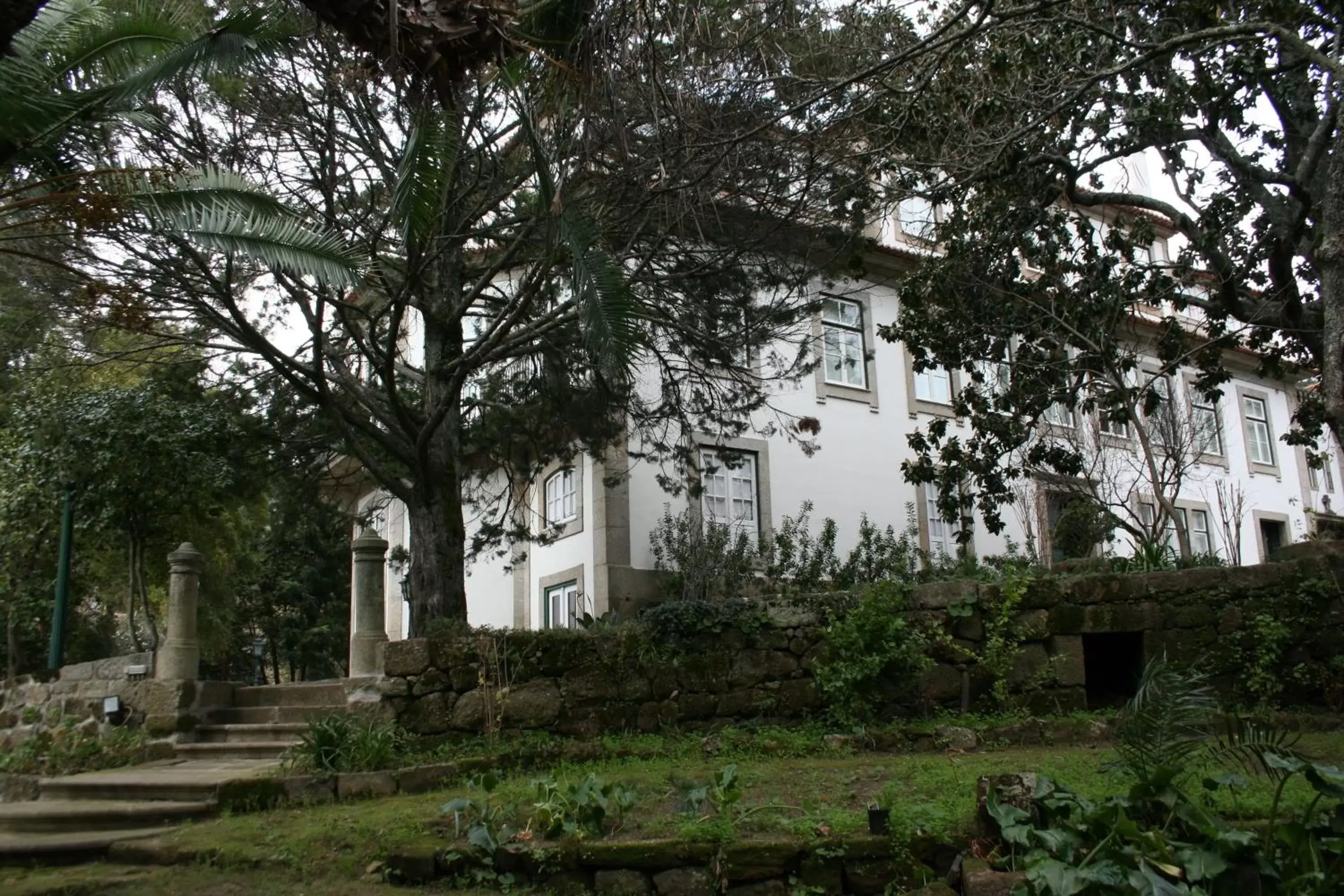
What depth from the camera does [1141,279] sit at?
35.5 feet

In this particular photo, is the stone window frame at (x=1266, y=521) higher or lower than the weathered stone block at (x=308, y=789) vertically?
higher

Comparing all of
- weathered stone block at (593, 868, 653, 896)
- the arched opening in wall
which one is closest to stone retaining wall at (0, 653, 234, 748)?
weathered stone block at (593, 868, 653, 896)

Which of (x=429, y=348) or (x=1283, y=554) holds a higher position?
(x=429, y=348)

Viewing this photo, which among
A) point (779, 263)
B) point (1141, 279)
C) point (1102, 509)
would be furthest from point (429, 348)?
point (1102, 509)

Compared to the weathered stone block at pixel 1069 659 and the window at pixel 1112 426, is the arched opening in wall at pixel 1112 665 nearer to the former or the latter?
the weathered stone block at pixel 1069 659

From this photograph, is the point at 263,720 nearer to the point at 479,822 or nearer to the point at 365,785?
the point at 365,785

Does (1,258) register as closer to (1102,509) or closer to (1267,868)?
(1267,868)

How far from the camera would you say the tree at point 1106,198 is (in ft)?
28.5

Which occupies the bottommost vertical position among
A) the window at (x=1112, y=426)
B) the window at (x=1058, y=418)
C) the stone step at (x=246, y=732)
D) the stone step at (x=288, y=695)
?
the stone step at (x=246, y=732)

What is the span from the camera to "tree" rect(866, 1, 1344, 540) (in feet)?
28.5

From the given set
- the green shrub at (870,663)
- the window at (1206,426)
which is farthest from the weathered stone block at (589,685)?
the window at (1206,426)

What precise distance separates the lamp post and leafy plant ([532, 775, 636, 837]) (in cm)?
770

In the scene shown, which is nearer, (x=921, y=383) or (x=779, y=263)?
(x=779, y=263)

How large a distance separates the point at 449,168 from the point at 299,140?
4177 millimetres
